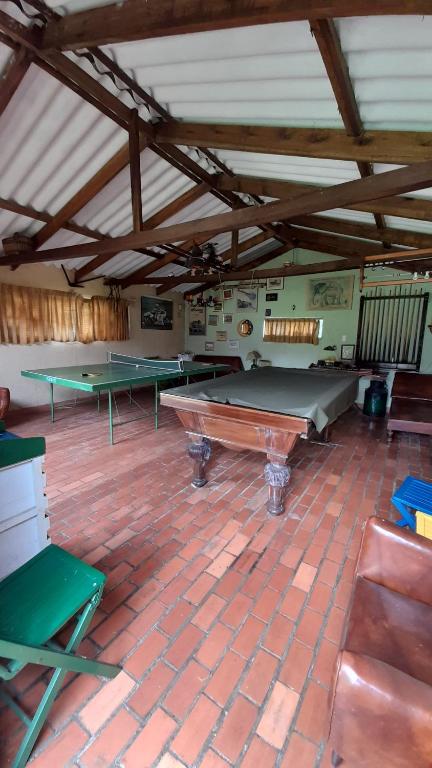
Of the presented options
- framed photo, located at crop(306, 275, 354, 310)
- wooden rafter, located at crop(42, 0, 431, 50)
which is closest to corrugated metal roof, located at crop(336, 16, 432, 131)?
wooden rafter, located at crop(42, 0, 431, 50)

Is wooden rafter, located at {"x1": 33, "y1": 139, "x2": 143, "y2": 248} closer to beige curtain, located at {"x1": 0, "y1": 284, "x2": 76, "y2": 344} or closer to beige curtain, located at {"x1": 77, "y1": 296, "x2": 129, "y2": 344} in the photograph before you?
beige curtain, located at {"x1": 0, "y1": 284, "x2": 76, "y2": 344}

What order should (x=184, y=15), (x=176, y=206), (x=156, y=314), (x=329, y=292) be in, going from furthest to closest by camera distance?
1. (x=156, y=314)
2. (x=329, y=292)
3. (x=176, y=206)
4. (x=184, y=15)

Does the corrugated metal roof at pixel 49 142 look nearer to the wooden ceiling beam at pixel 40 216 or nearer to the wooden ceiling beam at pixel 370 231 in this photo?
the wooden ceiling beam at pixel 40 216

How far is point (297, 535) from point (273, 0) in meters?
3.16

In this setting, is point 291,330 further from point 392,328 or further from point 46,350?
point 46,350

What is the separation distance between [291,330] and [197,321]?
3.10 metres

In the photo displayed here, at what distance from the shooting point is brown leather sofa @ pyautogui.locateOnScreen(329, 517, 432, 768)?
716mm

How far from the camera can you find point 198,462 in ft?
9.70

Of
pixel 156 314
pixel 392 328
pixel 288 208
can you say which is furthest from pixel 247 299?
pixel 288 208

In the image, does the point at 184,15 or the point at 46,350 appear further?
the point at 46,350

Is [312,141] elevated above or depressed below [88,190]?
below

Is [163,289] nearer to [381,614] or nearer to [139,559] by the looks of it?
[139,559]

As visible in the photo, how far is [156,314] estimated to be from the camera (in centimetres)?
843

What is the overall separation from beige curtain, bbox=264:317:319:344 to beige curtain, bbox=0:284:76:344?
4.81 metres
